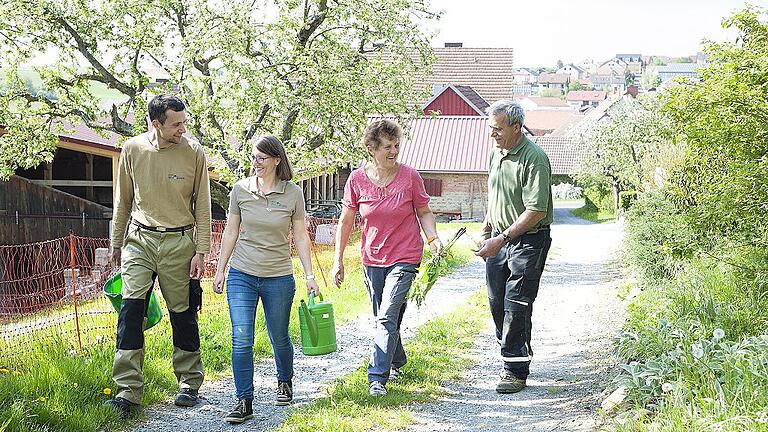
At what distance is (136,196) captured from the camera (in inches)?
231

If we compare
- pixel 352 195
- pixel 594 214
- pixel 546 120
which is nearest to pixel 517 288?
pixel 352 195

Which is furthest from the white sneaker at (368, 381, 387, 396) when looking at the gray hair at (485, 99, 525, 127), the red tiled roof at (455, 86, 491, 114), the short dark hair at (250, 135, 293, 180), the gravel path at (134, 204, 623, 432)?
the red tiled roof at (455, 86, 491, 114)

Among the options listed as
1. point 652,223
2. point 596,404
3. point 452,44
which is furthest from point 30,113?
point 452,44

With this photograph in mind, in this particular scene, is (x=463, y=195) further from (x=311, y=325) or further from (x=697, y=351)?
(x=697, y=351)

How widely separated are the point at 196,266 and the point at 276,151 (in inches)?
37.1

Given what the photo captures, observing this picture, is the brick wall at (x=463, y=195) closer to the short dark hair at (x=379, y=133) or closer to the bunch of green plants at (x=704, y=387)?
the short dark hair at (x=379, y=133)

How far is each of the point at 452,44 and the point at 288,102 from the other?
37199 mm

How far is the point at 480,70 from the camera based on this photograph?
47.8 m

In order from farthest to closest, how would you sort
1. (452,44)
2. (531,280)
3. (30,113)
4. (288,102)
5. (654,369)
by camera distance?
(452,44)
(30,113)
(288,102)
(531,280)
(654,369)

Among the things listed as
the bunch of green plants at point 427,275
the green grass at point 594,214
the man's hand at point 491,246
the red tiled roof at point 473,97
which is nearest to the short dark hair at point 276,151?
the bunch of green plants at point 427,275

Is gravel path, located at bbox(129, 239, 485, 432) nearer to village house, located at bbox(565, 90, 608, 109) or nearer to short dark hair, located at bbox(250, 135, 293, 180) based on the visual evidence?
short dark hair, located at bbox(250, 135, 293, 180)

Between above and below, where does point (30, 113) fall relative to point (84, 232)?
above

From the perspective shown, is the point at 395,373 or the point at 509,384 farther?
the point at 395,373

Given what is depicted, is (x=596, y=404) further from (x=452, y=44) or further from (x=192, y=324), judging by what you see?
(x=452, y=44)
